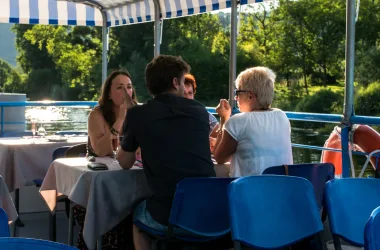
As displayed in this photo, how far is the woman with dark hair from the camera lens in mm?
3691

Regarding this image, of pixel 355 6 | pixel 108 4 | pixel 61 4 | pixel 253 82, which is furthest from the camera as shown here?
pixel 61 4

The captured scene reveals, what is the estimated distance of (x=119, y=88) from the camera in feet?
14.3

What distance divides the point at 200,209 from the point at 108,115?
1.49 metres

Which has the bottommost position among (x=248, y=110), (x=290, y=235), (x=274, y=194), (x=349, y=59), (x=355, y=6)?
(x=290, y=235)

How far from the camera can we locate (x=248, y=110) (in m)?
3.50

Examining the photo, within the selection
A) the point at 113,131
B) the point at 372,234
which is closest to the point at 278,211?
the point at 372,234

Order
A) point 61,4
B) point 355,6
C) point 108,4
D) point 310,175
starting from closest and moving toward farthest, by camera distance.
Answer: point 310,175, point 355,6, point 108,4, point 61,4

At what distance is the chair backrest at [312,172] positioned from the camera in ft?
10.3

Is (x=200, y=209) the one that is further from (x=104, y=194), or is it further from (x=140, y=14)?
(x=140, y=14)

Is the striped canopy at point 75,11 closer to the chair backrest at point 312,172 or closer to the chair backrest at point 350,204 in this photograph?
the chair backrest at point 312,172

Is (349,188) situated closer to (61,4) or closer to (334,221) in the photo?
(334,221)

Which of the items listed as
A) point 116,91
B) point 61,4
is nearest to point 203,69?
point 61,4

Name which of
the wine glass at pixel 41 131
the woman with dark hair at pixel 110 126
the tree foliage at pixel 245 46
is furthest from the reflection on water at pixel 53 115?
the tree foliage at pixel 245 46

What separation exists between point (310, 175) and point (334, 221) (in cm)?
68
